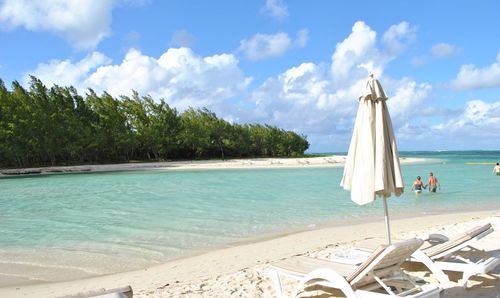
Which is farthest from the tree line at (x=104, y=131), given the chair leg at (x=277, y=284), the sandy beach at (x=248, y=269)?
the chair leg at (x=277, y=284)

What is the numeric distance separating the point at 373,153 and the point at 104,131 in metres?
56.6

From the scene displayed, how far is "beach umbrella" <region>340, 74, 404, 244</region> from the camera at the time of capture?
17.1 ft

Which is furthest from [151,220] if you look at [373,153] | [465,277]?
[465,277]

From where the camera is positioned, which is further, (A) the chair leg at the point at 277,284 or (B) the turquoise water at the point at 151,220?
(B) the turquoise water at the point at 151,220

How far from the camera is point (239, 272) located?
6.90m

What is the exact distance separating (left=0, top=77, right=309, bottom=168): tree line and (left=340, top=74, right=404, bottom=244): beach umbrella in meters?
50.9

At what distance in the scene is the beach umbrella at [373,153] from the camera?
521cm

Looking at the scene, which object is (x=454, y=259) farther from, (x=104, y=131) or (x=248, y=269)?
(x=104, y=131)

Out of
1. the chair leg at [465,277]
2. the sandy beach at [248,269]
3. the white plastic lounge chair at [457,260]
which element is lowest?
the sandy beach at [248,269]

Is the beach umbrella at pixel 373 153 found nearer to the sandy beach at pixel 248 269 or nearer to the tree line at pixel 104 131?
the sandy beach at pixel 248 269

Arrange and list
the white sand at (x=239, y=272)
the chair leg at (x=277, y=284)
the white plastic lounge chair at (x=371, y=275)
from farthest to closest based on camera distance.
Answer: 1. the white sand at (x=239, y=272)
2. the chair leg at (x=277, y=284)
3. the white plastic lounge chair at (x=371, y=275)

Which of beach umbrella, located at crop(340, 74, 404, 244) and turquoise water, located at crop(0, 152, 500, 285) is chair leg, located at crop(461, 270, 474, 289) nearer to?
beach umbrella, located at crop(340, 74, 404, 244)

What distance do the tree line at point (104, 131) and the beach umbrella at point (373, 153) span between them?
2006 inches

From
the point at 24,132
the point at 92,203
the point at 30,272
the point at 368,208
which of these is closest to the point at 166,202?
the point at 92,203
